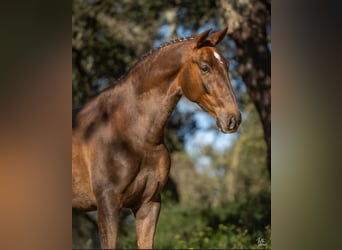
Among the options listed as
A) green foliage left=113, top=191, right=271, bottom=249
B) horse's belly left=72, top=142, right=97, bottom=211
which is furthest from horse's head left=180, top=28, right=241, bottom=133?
green foliage left=113, top=191, right=271, bottom=249

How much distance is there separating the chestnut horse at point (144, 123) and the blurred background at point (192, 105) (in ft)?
5.77

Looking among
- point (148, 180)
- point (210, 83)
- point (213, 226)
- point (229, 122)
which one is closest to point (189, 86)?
point (210, 83)

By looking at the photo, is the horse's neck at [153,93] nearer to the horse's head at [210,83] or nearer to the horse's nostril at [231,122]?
the horse's head at [210,83]

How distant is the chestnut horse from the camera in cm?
416

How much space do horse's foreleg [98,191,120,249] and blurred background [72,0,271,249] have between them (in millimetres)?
1911

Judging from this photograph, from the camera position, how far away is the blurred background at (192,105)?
20.0ft

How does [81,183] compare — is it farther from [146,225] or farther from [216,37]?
[216,37]

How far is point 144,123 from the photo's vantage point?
14.1ft

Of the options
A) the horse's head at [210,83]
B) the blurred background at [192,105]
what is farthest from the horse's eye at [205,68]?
the blurred background at [192,105]

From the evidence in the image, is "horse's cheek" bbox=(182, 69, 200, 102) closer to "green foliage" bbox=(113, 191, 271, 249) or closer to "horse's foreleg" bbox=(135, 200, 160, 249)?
"horse's foreleg" bbox=(135, 200, 160, 249)
